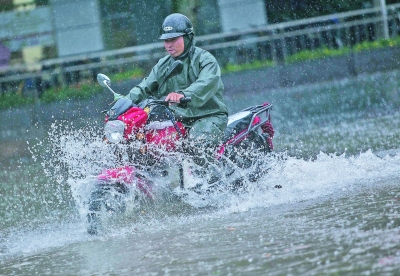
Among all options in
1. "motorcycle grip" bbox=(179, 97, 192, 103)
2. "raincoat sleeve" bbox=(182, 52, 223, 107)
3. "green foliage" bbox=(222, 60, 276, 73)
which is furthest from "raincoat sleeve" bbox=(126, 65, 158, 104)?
"green foliage" bbox=(222, 60, 276, 73)

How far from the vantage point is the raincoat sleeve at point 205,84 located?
7.66 m

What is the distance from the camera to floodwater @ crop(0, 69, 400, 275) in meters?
5.23

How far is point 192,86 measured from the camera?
7.68 metres

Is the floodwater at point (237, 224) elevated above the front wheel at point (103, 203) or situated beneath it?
situated beneath

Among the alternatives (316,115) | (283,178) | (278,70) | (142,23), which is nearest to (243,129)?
(283,178)

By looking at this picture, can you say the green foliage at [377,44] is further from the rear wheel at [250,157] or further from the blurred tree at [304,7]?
the rear wheel at [250,157]

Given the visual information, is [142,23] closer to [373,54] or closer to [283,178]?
[373,54]

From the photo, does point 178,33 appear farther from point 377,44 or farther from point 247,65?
point 377,44

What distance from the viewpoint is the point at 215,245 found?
589 centimetres

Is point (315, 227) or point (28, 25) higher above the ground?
point (28, 25)

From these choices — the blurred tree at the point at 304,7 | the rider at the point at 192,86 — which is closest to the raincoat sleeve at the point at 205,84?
the rider at the point at 192,86

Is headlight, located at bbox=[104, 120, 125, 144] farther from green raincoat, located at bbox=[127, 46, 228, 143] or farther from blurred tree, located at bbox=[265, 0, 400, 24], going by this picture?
blurred tree, located at bbox=[265, 0, 400, 24]

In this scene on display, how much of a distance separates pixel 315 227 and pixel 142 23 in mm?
19875

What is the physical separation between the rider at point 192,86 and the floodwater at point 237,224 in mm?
617
